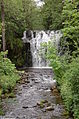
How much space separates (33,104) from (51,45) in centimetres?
408

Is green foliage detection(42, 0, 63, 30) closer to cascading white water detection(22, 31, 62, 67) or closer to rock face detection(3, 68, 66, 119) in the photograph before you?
cascading white water detection(22, 31, 62, 67)

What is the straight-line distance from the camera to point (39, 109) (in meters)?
11.3

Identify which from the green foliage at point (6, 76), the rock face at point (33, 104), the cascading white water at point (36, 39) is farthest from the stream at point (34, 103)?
the cascading white water at point (36, 39)

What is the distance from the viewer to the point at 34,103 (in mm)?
12477

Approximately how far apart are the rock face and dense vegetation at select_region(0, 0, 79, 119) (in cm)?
59

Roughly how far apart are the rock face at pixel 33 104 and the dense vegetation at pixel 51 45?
0.59 meters

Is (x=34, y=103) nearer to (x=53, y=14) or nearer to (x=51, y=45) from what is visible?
(x=51, y=45)

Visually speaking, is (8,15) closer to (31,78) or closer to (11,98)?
(31,78)

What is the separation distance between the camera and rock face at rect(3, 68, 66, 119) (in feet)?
34.5

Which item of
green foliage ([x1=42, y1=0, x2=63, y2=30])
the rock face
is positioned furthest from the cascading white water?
the rock face

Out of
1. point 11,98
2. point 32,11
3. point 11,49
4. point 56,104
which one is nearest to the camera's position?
point 56,104

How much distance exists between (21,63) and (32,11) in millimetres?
10798

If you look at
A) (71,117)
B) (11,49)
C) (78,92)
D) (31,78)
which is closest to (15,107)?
(71,117)

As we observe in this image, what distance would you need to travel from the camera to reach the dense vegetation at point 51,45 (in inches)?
395
